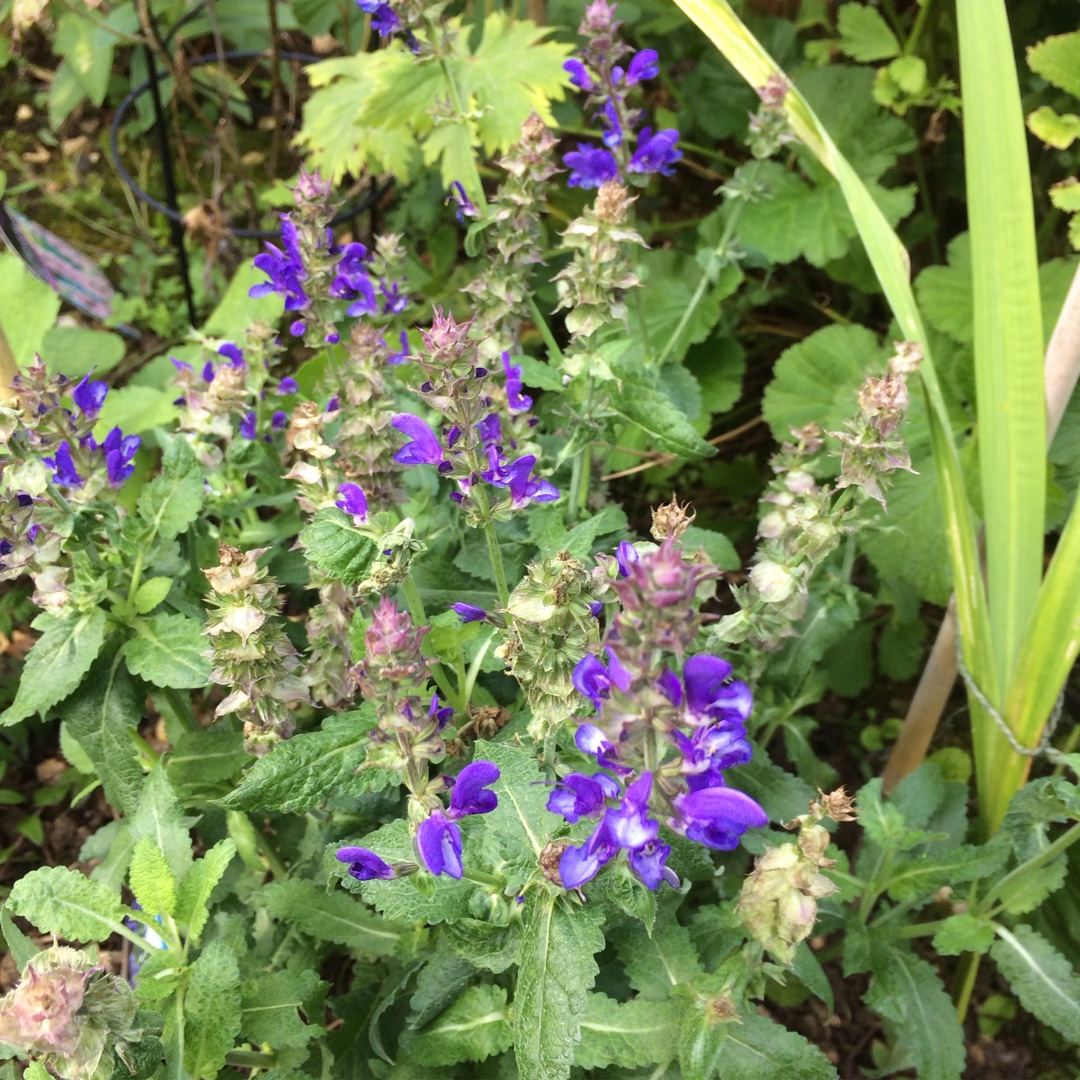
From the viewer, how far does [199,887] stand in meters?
1.13

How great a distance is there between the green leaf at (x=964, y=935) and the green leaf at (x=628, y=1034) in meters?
0.51

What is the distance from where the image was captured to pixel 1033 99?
2.36m

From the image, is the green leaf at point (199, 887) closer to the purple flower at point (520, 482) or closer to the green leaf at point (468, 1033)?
the green leaf at point (468, 1033)

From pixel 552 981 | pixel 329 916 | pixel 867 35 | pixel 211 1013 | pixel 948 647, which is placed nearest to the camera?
pixel 552 981

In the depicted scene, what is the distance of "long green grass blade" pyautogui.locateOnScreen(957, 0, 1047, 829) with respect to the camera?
4.34 feet

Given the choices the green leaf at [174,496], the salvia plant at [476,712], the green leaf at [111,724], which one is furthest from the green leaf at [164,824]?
the green leaf at [174,496]

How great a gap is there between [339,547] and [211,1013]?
53 cm

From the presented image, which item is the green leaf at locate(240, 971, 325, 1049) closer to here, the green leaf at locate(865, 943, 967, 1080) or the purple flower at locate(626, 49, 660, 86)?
the green leaf at locate(865, 943, 967, 1080)

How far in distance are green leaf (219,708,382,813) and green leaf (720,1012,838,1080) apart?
50 centimetres

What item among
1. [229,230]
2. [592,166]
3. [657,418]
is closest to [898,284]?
[657,418]

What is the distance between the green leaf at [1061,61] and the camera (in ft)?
5.73

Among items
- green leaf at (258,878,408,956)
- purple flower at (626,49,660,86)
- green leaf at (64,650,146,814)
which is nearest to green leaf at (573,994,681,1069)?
green leaf at (258,878,408,956)

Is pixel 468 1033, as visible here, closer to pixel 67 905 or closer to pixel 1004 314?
pixel 67 905

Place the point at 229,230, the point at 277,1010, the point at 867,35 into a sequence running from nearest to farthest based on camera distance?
the point at 277,1010
the point at 867,35
the point at 229,230
